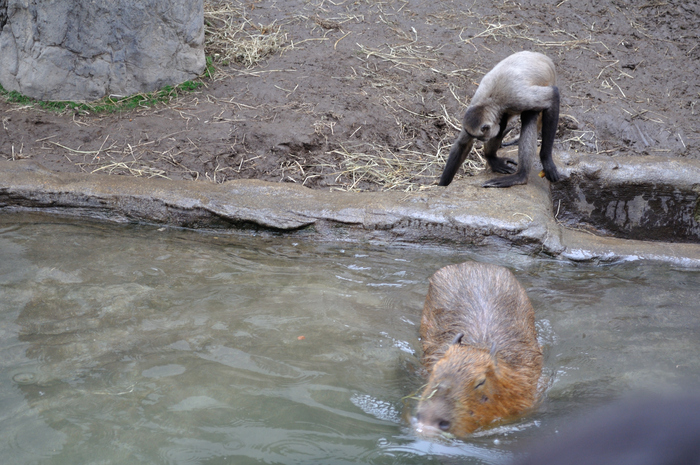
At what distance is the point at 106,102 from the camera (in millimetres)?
8188

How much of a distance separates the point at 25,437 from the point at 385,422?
181 centimetres

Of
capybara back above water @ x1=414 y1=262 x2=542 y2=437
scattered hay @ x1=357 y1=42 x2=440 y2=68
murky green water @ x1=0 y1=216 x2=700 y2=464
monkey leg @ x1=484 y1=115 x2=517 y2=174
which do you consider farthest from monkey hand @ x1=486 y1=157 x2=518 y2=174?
scattered hay @ x1=357 y1=42 x2=440 y2=68

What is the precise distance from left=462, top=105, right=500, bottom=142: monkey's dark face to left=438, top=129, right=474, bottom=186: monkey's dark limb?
14 centimetres

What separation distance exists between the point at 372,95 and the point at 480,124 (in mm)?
2657

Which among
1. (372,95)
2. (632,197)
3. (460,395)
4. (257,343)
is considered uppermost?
(372,95)

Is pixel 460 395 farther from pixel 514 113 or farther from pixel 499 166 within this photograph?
pixel 514 113

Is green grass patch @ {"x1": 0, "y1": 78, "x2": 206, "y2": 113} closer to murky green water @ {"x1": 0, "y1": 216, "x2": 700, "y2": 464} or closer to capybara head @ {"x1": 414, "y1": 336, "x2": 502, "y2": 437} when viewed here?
murky green water @ {"x1": 0, "y1": 216, "x2": 700, "y2": 464}

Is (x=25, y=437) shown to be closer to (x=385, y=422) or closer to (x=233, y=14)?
(x=385, y=422)

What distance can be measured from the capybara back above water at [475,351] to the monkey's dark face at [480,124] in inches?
104

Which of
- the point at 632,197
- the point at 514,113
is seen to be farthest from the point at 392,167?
the point at 632,197

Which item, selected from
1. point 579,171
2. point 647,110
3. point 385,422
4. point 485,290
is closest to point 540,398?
point 485,290

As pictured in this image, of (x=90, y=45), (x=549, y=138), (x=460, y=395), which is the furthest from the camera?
(x=90, y=45)

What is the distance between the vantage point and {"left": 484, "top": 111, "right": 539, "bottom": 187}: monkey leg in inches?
239

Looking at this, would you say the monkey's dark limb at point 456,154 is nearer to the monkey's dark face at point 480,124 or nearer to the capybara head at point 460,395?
the monkey's dark face at point 480,124
